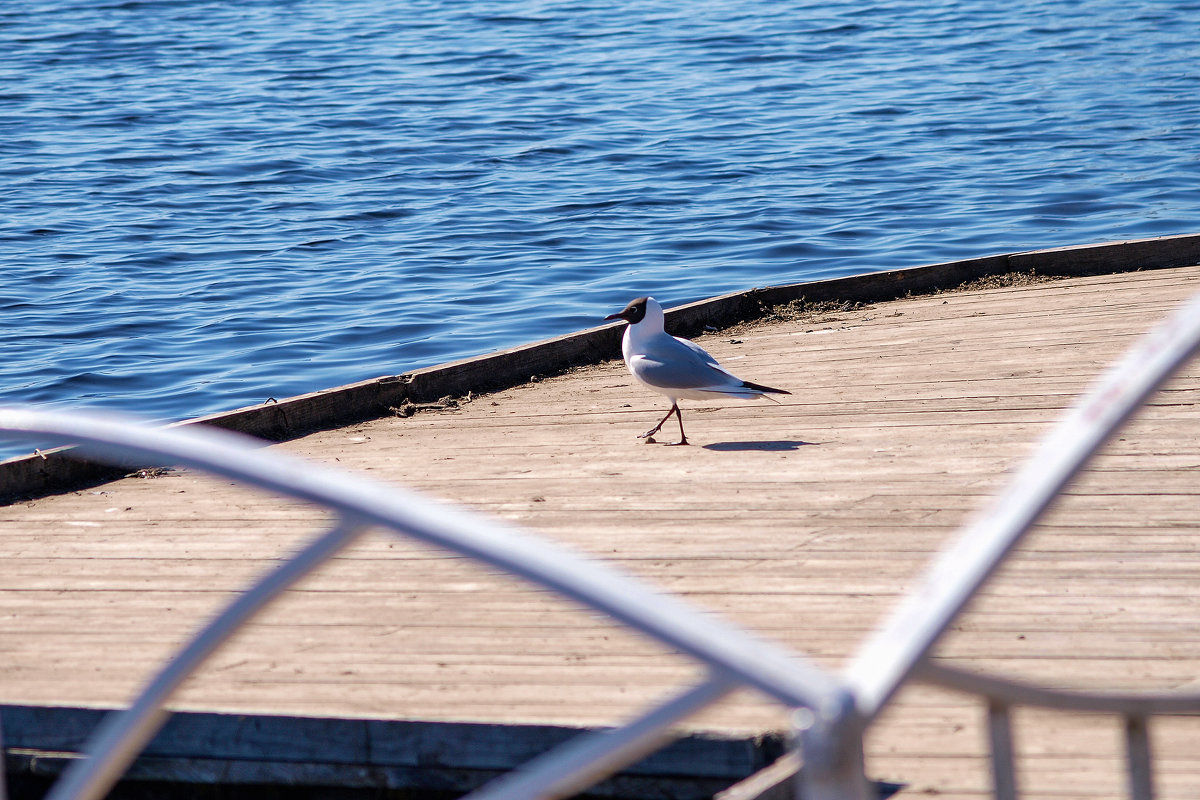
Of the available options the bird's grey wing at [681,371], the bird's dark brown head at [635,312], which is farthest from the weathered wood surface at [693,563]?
the bird's dark brown head at [635,312]

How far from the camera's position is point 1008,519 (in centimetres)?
142

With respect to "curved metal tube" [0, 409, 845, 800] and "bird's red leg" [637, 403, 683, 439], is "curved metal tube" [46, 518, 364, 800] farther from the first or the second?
"bird's red leg" [637, 403, 683, 439]

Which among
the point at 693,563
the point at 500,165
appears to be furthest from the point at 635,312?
the point at 500,165

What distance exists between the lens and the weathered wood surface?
10.3ft

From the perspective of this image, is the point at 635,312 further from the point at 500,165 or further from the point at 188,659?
the point at 500,165

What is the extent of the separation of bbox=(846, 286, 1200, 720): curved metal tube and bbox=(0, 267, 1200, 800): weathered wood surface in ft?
4.17

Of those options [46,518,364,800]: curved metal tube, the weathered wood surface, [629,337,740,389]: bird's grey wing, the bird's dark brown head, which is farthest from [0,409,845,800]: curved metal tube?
the bird's dark brown head

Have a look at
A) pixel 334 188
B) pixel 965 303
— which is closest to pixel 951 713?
pixel 965 303

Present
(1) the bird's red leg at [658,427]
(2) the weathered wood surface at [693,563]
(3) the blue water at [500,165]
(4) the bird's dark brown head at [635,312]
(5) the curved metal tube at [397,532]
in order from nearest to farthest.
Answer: (5) the curved metal tube at [397,532]
(2) the weathered wood surface at [693,563]
(1) the bird's red leg at [658,427]
(4) the bird's dark brown head at [635,312]
(3) the blue water at [500,165]

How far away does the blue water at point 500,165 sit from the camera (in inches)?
426

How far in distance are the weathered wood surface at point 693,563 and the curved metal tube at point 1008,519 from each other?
127 centimetres

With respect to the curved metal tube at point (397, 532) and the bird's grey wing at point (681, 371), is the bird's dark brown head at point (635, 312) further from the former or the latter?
the curved metal tube at point (397, 532)

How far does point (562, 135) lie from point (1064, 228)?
281 inches

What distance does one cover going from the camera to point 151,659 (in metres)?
3.54
